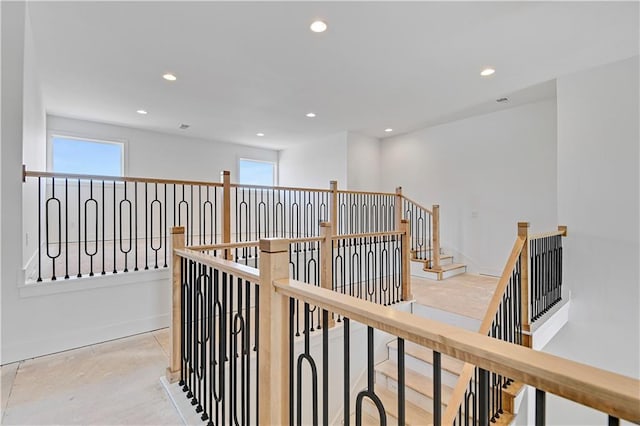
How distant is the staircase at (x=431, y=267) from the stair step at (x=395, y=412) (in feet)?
8.10

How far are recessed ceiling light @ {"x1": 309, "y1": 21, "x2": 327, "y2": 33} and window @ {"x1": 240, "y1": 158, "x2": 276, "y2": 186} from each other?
17.6 feet

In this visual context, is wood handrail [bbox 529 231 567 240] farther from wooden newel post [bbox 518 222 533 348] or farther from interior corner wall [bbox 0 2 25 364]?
interior corner wall [bbox 0 2 25 364]

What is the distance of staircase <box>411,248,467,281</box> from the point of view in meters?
5.28

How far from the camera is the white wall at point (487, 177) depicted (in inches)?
191

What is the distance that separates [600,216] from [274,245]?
171 inches

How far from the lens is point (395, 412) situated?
3127 millimetres

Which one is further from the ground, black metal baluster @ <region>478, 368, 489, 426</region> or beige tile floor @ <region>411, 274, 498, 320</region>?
black metal baluster @ <region>478, 368, 489, 426</region>

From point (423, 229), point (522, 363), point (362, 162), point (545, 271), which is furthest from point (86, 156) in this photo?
point (545, 271)

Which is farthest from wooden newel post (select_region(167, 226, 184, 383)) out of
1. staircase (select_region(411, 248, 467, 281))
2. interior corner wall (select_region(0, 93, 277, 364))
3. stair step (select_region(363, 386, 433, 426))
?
staircase (select_region(411, 248, 467, 281))

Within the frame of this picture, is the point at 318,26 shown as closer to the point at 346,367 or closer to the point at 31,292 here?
the point at 346,367

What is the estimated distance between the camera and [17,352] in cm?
243

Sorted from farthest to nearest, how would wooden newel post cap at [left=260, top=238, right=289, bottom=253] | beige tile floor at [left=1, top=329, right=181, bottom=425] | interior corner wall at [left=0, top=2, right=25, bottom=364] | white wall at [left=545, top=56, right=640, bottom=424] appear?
white wall at [left=545, top=56, right=640, bottom=424], interior corner wall at [left=0, top=2, right=25, bottom=364], beige tile floor at [left=1, top=329, right=181, bottom=425], wooden newel post cap at [left=260, top=238, right=289, bottom=253]

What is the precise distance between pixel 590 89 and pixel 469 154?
82.8 inches

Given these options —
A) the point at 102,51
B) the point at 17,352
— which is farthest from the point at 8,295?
the point at 102,51
